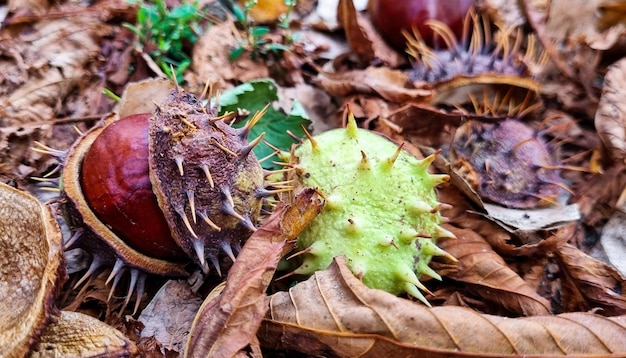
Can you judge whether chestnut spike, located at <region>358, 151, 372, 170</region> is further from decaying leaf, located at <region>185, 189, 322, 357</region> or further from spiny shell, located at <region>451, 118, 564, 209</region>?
spiny shell, located at <region>451, 118, 564, 209</region>

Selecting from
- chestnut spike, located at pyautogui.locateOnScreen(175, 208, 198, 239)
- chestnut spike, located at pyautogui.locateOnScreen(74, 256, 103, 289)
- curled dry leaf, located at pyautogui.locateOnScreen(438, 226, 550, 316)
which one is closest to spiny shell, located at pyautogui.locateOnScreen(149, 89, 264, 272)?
chestnut spike, located at pyautogui.locateOnScreen(175, 208, 198, 239)

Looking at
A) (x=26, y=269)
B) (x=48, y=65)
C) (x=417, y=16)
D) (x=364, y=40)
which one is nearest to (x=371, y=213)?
(x=26, y=269)

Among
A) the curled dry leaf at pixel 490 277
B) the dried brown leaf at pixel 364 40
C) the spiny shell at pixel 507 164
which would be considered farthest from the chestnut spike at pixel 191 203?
the dried brown leaf at pixel 364 40

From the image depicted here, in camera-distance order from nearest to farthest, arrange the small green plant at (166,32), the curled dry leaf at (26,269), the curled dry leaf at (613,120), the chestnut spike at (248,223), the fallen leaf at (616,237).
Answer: the curled dry leaf at (26,269)
the chestnut spike at (248,223)
the fallen leaf at (616,237)
the curled dry leaf at (613,120)
the small green plant at (166,32)

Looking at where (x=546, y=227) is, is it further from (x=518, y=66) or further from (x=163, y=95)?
(x=163, y=95)

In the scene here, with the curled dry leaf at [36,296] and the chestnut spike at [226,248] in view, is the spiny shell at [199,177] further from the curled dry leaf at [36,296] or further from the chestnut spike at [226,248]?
the curled dry leaf at [36,296]

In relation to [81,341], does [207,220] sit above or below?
above

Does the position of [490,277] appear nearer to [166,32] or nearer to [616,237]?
[616,237]

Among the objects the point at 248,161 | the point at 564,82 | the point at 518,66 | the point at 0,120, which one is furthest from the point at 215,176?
the point at 564,82
